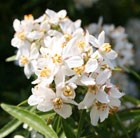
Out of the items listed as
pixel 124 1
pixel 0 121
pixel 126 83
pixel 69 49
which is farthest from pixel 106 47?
pixel 124 1

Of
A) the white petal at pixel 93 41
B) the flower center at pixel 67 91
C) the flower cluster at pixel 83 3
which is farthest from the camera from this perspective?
the flower cluster at pixel 83 3

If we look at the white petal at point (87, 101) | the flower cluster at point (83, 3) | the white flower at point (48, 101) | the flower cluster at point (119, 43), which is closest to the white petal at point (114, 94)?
the white petal at point (87, 101)

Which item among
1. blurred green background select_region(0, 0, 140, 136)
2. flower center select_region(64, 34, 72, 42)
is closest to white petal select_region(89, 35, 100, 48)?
flower center select_region(64, 34, 72, 42)

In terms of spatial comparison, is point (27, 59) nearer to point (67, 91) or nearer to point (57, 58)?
point (57, 58)

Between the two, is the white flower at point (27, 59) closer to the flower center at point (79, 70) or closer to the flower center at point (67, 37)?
the flower center at point (67, 37)

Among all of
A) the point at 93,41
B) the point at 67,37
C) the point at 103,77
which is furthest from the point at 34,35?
the point at 103,77

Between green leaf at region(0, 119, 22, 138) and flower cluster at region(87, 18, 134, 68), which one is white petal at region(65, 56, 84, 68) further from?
flower cluster at region(87, 18, 134, 68)
